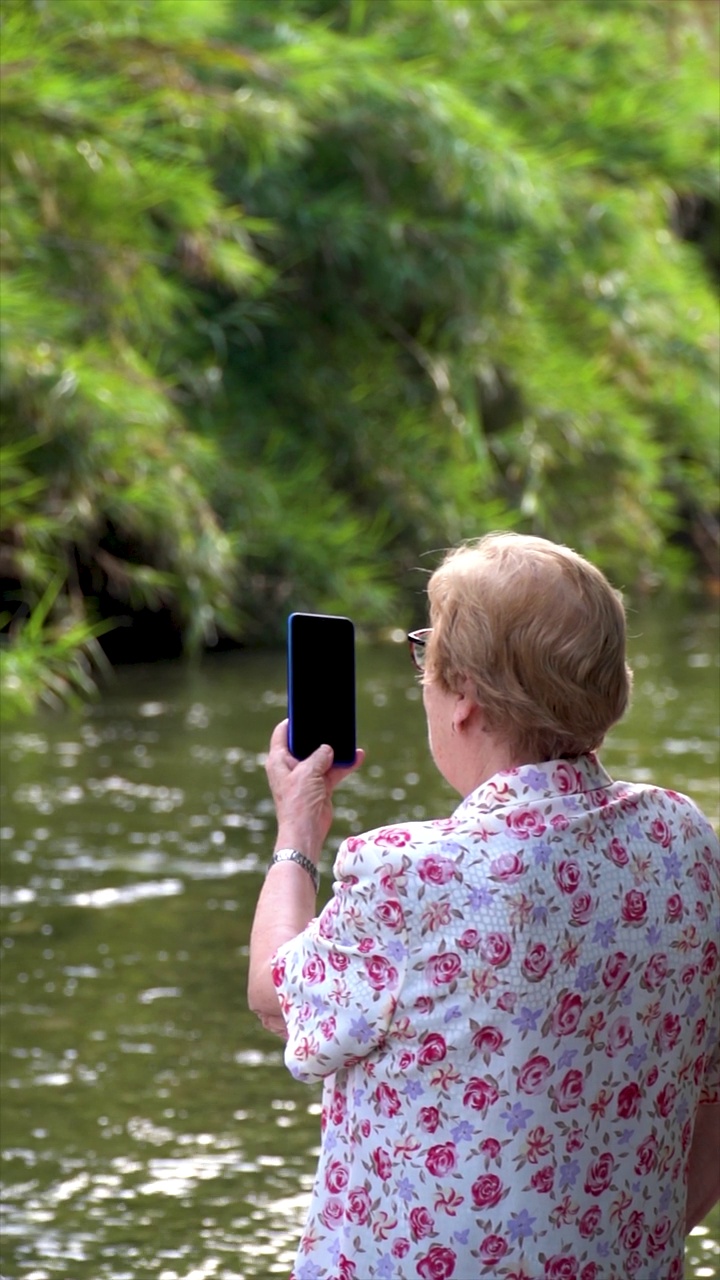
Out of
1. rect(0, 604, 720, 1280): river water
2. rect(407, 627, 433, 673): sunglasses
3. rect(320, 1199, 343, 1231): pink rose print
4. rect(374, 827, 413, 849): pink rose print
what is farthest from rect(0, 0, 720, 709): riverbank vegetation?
rect(374, 827, 413, 849): pink rose print

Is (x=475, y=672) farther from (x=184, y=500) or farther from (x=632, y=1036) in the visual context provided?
(x=184, y=500)

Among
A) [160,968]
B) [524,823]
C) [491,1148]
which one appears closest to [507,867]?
[524,823]

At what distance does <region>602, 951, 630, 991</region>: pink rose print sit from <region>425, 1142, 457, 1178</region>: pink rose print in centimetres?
20

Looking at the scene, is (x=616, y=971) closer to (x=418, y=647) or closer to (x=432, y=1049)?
(x=432, y=1049)

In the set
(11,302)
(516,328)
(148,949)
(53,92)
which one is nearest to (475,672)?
(148,949)

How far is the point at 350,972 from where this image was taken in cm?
195

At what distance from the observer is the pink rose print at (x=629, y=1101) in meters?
2.00

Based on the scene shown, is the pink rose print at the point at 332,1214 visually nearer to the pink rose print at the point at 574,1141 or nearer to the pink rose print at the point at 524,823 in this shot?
the pink rose print at the point at 574,1141

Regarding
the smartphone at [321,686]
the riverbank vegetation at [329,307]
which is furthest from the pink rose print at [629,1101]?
the riverbank vegetation at [329,307]

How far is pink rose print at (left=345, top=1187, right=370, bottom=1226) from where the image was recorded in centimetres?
198

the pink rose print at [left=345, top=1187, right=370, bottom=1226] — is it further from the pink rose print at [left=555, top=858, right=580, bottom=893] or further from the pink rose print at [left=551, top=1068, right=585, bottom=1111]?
the pink rose print at [left=555, top=858, right=580, bottom=893]

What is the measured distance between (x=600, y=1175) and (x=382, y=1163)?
20cm

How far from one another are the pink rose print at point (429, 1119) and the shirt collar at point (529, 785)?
0.88 feet

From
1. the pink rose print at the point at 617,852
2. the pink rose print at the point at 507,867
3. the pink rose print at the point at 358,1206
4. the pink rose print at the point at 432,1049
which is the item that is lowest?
the pink rose print at the point at 358,1206
